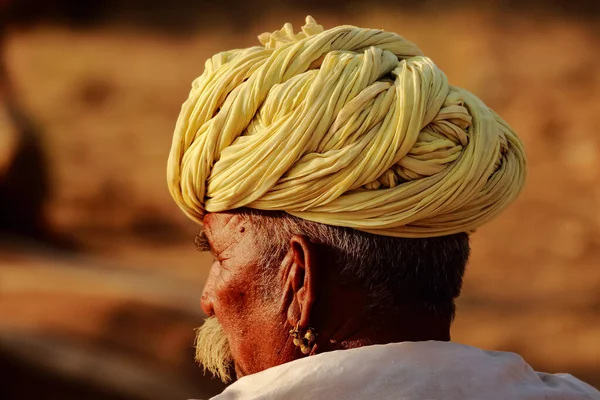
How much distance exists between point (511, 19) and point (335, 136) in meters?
10.3

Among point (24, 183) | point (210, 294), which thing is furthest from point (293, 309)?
point (24, 183)

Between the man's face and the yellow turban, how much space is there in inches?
2.7

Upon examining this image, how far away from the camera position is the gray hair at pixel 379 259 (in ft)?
6.61

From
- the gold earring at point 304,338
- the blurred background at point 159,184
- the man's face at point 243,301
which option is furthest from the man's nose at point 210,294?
the blurred background at point 159,184

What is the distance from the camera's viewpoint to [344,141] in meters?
1.99

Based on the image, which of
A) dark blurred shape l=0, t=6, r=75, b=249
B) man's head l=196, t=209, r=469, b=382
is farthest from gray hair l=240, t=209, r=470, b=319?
dark blurred shape l=0, t=6, r=75, b=249

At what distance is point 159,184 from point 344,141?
32.8 ft

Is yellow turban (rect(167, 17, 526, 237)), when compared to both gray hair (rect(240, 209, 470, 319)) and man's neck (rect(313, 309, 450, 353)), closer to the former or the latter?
gray hair (rect(240, 209, 470, 319))

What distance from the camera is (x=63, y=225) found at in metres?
11.9

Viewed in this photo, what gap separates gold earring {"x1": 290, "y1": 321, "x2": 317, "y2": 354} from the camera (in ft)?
6.64

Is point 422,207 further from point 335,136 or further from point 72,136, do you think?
point 72,136

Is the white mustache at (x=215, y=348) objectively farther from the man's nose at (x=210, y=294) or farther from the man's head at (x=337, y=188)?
the man's head at (x=337, y=188)

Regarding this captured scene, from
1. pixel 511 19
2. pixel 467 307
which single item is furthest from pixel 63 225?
pixel 511 19

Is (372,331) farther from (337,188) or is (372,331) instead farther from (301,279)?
(337,188)
